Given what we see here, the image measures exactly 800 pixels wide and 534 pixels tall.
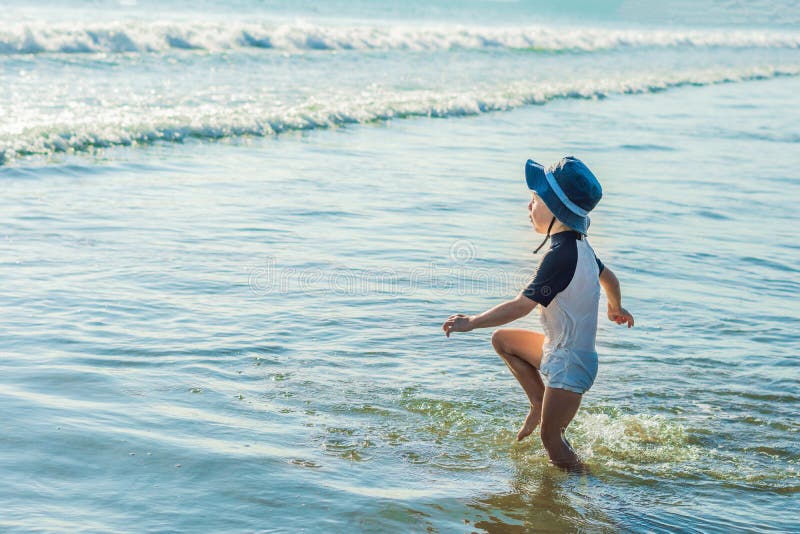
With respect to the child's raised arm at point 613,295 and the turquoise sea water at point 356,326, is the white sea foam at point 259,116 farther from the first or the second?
the child's raised arm at point 613,295

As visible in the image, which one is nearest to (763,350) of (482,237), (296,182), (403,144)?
(482,237)

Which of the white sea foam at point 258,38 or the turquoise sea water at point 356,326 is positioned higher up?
the white sea foam at point 258,38

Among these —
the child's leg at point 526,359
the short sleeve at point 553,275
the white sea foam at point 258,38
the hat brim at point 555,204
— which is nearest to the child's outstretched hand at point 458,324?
the short sleeve at point 553,275

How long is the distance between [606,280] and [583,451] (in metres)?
0.85

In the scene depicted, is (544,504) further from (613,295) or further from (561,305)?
(613,295)

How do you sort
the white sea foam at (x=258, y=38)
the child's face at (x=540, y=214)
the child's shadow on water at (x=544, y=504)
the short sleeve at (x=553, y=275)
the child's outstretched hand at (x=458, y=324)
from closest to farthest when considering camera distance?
the child's shadow on water at (x=544, y=504) < the child's outstretched hand at (x=458, y=324) < the short sleeve at (x=553, y=275) < the child's face at (x=540, y=214) < the white sea foam at (x=258, y=38)

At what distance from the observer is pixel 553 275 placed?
4.10 m

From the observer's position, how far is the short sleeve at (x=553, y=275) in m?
4.09

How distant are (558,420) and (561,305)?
518 mm

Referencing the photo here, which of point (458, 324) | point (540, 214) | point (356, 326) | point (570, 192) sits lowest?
point (356, 326)

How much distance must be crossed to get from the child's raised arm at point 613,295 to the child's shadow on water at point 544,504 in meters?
0.71

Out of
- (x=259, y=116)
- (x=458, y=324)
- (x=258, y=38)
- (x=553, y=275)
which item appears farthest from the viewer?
(x=258, y=38)

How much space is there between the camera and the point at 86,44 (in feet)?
83.4

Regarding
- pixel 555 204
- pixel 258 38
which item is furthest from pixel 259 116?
pixel 258 38
